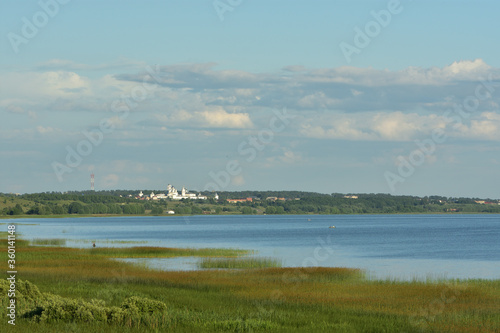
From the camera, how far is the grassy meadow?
23672mm

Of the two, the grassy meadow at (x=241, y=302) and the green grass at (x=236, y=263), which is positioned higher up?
the grassy meadow at (x=241, y=302)

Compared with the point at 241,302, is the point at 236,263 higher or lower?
lower

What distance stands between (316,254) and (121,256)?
923 inches

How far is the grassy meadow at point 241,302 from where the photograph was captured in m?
23.7

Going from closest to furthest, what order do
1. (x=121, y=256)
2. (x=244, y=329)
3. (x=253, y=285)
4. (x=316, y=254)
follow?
(x=244, y=329)
(x=253, y=285)
(x=121, y=256)
(x=316, y=254)

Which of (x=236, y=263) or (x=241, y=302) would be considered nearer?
(x=241, y=302)

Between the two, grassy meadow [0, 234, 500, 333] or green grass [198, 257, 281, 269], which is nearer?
grassy meadow [0, 234, 500, 333]

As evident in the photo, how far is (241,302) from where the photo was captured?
3114cm

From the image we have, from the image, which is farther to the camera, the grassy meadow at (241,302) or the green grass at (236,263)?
the green grass at (236,263)

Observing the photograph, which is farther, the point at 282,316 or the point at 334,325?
the point at 282,316

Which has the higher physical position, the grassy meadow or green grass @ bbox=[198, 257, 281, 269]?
→ the grassy meadow

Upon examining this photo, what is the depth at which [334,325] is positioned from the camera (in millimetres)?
24469

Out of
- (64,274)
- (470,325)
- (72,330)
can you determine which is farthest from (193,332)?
(64,274)

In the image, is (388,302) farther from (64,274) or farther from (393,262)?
(393,262)
